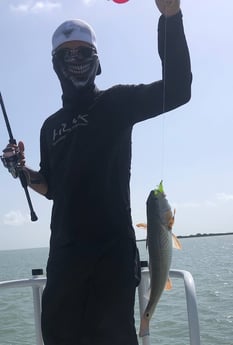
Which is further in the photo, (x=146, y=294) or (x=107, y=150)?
(x=146, y=294)

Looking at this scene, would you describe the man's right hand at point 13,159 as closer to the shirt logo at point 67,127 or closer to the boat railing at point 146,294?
the shirt logo at point 67,127

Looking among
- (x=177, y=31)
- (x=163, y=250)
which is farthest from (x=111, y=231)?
(x=177, y=31)

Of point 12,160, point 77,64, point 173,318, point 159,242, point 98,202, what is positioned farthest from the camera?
point 173,318

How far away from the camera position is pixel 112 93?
307 centimetres

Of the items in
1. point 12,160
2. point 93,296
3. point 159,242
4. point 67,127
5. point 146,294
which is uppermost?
point 67,127

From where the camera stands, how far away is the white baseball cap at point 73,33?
3.14m

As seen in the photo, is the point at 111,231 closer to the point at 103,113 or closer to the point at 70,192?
the point at 70,192

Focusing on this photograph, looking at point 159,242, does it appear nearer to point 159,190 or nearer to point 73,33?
point 159,190

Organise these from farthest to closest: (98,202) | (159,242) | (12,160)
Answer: (12,160), (98,202), (159,242)

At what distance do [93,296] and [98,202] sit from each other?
531 mm

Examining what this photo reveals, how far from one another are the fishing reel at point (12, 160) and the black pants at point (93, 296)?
933 mm

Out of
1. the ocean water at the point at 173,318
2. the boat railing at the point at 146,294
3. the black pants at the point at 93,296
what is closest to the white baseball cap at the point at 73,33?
the black pants at the point at 93,296

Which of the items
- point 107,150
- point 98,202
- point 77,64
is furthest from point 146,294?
point 77,64

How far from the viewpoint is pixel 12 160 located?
3.58 metres
